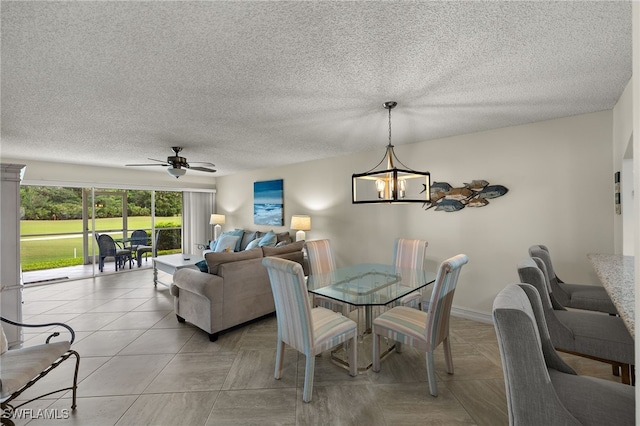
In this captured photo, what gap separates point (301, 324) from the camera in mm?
2016

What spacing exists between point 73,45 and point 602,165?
4514mm

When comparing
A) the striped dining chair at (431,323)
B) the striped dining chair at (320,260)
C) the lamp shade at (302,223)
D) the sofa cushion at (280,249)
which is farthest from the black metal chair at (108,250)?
the striped dining chair at (431,323)

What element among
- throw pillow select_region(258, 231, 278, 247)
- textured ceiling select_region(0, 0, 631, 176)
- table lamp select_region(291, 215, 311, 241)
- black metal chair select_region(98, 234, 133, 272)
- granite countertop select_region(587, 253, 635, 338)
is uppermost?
textured ceiling select_region(0, 0, 631, 176)

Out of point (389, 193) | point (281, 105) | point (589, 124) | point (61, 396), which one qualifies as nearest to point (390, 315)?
point (389, 193)

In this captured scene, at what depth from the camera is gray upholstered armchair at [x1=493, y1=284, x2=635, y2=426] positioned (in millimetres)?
999

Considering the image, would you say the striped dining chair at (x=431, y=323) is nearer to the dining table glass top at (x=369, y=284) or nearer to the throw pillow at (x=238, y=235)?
the dining table glass top at (x=369, y=284)

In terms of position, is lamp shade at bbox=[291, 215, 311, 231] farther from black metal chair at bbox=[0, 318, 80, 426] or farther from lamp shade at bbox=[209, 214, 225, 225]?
black metal chair at bbox=[0, 318, 80, 426]

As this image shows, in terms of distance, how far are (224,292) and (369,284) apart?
1658 millimetres

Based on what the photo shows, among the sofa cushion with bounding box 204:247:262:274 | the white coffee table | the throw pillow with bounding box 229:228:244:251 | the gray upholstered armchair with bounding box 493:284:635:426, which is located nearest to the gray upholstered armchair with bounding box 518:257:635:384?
the gray upholstered armchair with bounding box 493:284:635:426

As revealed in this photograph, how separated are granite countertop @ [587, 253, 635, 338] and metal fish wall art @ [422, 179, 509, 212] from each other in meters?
1.15

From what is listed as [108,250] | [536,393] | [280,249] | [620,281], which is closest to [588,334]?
[620,281]

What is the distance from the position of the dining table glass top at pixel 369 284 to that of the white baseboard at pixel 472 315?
44.5 inches

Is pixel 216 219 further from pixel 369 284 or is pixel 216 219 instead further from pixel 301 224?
pixel 369 284

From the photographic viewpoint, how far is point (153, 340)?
2.92 metres
